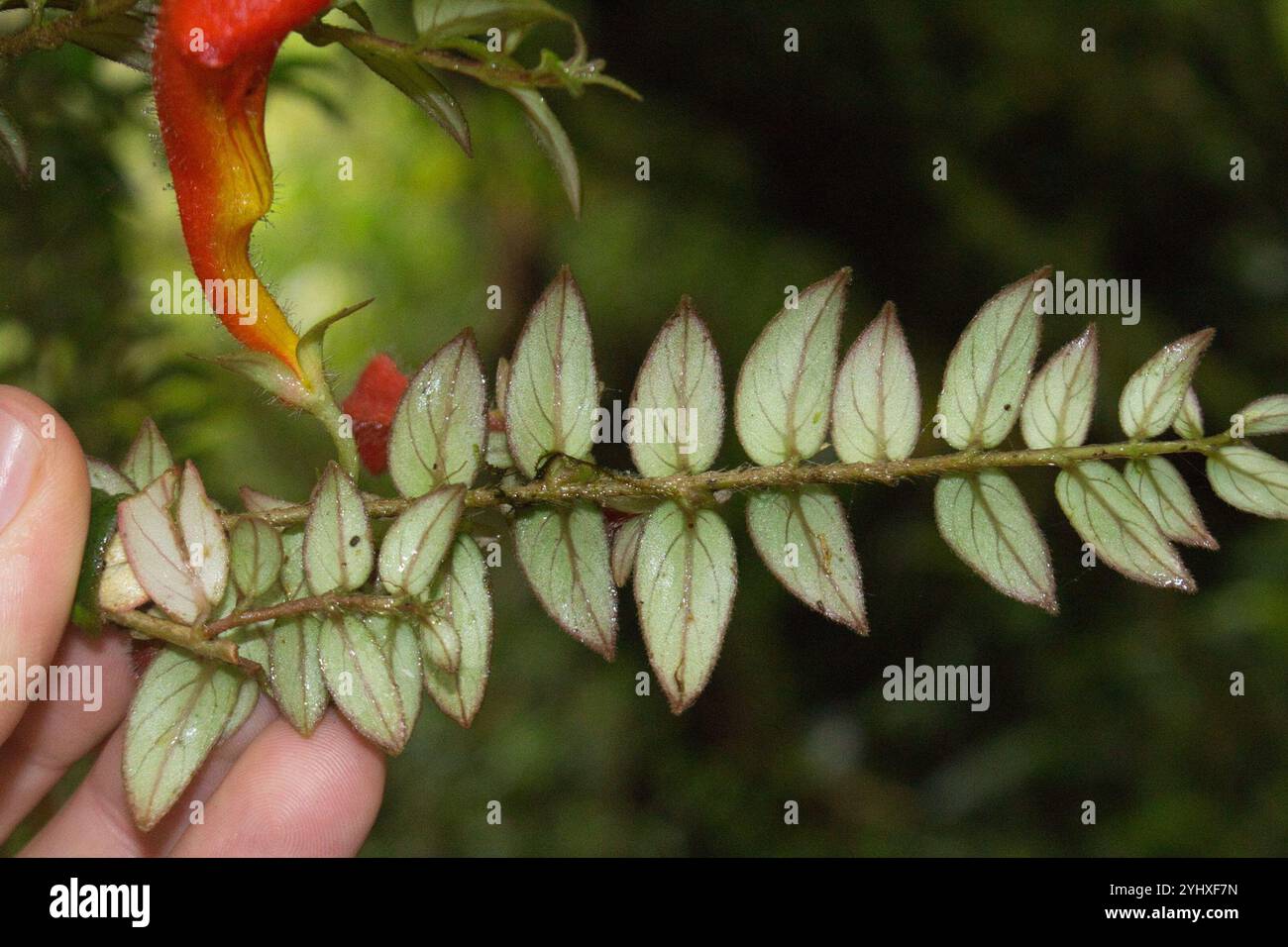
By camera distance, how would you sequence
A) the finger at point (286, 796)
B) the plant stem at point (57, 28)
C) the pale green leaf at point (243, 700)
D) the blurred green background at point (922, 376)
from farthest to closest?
the blurred green background at point (922, 376), the finger at point (286, 796), the pale green leaf at point (243, 700), the plant stem at point (57, 28)

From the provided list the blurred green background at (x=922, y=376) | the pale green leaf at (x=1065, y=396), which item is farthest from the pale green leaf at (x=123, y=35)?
the blurred green background at (x=922, y=376)

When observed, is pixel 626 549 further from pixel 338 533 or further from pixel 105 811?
pixel 105 811

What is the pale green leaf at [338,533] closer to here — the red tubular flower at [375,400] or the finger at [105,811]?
the red tubular flower at [375,400]

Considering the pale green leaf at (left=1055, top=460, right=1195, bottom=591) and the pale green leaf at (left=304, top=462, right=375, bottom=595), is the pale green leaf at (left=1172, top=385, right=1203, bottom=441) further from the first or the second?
the pale green leaf at (left=304, top=462, right=375, bottom=595)

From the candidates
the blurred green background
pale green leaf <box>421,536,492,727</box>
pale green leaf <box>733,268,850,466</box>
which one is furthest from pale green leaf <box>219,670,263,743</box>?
the blurred green background

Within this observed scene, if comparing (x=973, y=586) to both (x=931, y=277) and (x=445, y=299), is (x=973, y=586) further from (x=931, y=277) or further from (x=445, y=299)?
(x=445, y=299)

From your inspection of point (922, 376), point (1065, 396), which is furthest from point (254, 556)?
point (922, 376)
